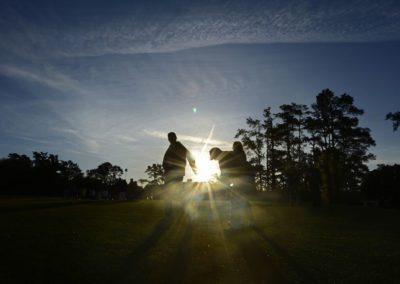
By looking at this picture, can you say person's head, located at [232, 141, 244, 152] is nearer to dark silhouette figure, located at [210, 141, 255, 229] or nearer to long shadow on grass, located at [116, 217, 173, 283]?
dark silhouette figure, located at [210, 141, 255, 229]

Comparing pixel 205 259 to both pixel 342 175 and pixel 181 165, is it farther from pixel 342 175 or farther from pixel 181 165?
pixel 342 175

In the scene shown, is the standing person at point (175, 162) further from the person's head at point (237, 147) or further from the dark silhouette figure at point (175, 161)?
the person's head at point (237, 147)

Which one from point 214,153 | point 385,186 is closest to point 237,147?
point 214,153

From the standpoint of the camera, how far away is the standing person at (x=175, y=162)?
8453 mm

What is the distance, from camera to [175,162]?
854 cm

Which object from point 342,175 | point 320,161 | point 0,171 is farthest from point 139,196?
point 320,161

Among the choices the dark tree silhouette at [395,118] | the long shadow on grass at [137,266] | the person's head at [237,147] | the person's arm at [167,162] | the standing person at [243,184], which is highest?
the dark tree silhouette at [395,118]

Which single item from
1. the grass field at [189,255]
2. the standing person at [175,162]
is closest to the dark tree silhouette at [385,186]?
the grass field at [189,255]

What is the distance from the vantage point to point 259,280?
3002 mm

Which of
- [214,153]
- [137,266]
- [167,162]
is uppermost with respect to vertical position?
[214,153]

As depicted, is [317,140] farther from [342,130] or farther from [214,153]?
[214,153]

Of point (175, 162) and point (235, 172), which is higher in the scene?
point (175, 162)

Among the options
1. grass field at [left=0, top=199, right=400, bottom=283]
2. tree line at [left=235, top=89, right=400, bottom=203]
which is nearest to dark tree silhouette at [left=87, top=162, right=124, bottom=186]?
tree line at [left=235, top=89, right=400, bottom=203]

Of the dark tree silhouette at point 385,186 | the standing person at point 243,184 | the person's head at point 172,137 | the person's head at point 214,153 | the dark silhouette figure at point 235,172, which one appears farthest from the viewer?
the dark tree silhouette at point 385,186
